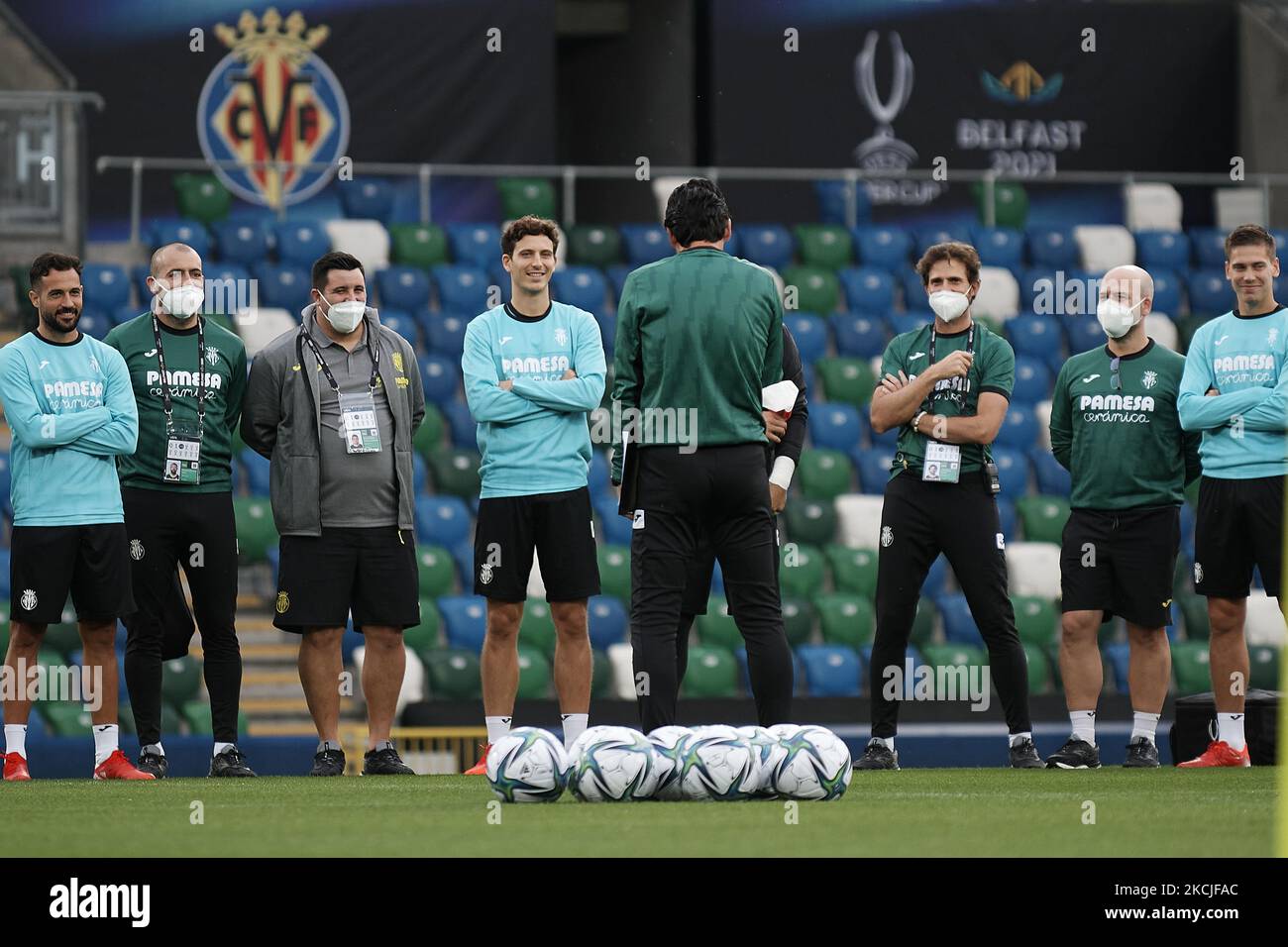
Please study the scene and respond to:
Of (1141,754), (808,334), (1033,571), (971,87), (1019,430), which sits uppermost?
(971,87)

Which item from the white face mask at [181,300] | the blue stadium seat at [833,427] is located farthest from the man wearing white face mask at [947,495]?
the blue stadium seat at [833,427]

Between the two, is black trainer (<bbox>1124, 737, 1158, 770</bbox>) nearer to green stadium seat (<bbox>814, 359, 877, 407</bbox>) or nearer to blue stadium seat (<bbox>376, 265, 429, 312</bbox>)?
green stadium seat (<bbox>814, 359, 877, 407</bbox>)

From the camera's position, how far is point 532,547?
808 cm

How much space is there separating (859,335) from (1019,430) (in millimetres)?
1390

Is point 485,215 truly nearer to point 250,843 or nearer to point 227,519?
point 227,519

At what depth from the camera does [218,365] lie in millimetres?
8273

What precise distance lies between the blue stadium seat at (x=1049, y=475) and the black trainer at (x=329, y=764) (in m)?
8.11

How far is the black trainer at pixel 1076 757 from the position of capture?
27.6ft

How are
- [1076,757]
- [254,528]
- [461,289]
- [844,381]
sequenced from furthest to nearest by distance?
[844,381], [461,289], [254,528], [1076,757]

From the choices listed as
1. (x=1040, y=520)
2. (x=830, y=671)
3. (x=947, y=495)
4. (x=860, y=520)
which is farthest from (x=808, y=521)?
(x=947, y=495)

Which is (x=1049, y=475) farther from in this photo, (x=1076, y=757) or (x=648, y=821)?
(x=648, y=821)

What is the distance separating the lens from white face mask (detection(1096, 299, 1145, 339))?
8.57m

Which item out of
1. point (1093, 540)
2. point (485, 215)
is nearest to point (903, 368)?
point (1093, 540)

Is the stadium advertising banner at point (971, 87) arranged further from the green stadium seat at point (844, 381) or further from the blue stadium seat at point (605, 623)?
the blue stadium seat at point (605, 623)
